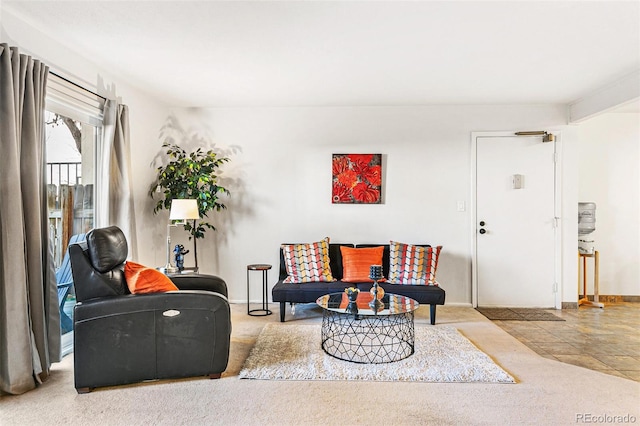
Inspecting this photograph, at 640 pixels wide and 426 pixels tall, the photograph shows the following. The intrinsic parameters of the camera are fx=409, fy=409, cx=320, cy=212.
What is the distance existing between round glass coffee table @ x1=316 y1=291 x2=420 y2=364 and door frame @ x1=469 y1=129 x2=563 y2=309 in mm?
1520

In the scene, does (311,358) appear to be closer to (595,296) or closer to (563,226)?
(563,226)

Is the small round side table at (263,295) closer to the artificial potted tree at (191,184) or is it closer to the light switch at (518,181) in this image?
the artificial potted tree at (191,184)

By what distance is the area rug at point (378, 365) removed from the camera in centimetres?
275

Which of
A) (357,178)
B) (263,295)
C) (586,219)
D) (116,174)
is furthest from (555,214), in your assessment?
(116,174)

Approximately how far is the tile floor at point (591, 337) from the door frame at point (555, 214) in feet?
1.41

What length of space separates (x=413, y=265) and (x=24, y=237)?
11.0ft

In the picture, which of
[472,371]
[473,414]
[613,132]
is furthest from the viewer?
[613,132]

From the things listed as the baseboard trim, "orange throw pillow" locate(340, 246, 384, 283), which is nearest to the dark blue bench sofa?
"orange throw pillow" locate(340, 246, 384, 283)

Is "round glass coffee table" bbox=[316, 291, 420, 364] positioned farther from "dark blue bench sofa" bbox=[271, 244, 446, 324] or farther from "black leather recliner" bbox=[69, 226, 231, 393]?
"black leather recliner" bbox=[69, 226, 231, 393]

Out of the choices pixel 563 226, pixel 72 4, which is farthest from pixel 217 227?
pixel 563 226

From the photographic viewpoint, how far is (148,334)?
8.49 feet

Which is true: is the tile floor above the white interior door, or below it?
below

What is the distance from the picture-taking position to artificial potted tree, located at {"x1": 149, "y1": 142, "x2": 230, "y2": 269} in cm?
446

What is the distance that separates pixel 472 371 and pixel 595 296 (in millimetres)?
3076
